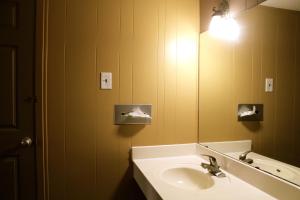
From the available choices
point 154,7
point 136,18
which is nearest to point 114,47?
point 136,18

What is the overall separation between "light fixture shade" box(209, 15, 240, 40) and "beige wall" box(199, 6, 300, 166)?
0.15ft

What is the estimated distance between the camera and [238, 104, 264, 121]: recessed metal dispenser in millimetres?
1183

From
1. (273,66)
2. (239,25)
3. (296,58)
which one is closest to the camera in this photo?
(296,58)

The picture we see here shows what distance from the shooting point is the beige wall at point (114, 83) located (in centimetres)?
140

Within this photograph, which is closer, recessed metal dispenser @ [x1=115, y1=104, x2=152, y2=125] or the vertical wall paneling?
the vertical wall paneling

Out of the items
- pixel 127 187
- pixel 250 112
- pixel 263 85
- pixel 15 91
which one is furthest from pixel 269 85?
pixel 15 91

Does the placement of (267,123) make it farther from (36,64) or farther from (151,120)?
(36,64)

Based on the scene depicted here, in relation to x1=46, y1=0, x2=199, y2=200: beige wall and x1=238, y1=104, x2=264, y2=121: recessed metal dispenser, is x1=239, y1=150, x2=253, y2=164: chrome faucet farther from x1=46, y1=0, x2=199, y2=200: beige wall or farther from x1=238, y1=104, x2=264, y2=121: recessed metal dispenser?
x1=46, y1=0, x2=199, y2=200: beige wall

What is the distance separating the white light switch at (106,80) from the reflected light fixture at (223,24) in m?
0.81

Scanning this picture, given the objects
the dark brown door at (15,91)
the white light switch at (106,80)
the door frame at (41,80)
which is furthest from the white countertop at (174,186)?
the dark brown door at (15,91)

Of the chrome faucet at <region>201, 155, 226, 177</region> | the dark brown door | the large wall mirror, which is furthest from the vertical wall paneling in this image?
the large wall mirror

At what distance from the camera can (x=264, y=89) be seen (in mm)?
1130

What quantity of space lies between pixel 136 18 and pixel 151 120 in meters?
0.74

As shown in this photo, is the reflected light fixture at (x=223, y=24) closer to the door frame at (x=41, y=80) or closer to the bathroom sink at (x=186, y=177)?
the bathroom sink at (x=186, y=177)
